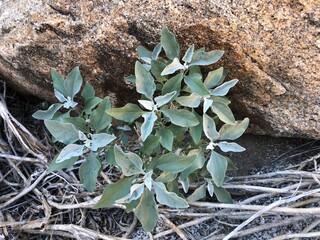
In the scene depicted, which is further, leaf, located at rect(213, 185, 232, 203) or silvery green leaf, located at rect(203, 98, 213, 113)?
leaf, located at rect(213, 185, 232, 203)

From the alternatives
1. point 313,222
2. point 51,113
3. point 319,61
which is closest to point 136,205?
point 51,113

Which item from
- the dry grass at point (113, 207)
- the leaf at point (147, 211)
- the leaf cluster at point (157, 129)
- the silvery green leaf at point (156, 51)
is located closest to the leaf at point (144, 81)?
the leaf cluster at point (157, 129)

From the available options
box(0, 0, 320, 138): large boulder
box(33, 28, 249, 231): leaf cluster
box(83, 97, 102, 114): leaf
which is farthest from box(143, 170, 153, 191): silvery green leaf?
box(0, 0, 320, 138): large boulder

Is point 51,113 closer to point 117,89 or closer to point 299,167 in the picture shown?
point 117,89

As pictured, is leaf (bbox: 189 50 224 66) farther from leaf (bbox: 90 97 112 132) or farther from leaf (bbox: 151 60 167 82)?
leaf (bbox: 90 97 112 132)

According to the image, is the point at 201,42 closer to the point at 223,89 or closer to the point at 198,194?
the point at 223,89

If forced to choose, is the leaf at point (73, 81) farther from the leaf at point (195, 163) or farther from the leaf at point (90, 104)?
the leaf at point (195, 163)
